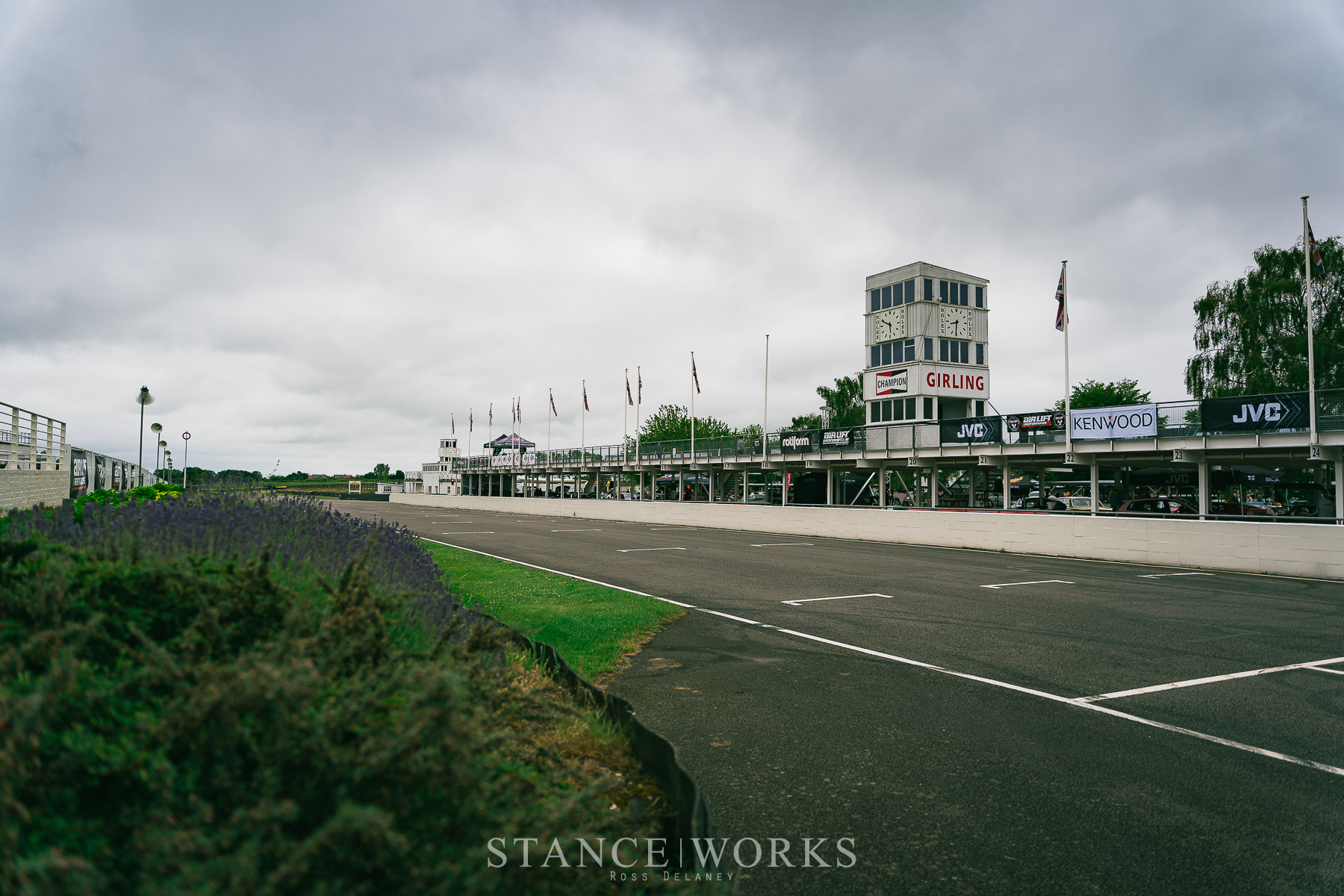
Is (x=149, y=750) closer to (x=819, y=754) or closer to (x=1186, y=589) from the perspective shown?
(x=819, y=754)

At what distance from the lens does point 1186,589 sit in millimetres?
13914

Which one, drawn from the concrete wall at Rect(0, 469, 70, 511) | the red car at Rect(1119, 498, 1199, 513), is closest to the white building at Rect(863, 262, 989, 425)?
the red car at Rect(1119, 498, 1199, 513)

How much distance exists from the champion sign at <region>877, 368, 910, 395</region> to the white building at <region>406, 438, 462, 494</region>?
67167 mm

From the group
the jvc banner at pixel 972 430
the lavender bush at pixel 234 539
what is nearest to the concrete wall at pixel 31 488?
the lavender bush at pixel 234 539

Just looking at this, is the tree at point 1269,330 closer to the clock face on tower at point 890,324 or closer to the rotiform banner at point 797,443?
the clock face on tower at point 890,324

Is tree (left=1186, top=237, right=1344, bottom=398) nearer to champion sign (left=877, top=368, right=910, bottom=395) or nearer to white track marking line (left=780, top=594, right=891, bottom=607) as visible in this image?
champion sign (left=877, top=368, right=910, bottom=395)

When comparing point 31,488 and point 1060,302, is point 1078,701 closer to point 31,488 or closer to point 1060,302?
point 31,488

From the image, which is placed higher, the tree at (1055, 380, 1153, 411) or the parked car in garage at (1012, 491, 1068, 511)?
the tree at (1055, 380, 1153, 411)

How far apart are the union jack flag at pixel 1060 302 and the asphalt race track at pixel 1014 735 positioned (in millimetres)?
18860

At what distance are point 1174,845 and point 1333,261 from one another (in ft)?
175

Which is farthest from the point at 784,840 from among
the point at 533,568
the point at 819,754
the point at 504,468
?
the point at 504,468

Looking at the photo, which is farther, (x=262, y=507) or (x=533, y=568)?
(x=533, y=568)

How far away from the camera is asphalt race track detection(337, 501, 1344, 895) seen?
3.66 metres

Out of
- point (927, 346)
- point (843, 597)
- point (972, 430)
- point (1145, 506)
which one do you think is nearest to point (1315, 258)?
point (1145, 506)
